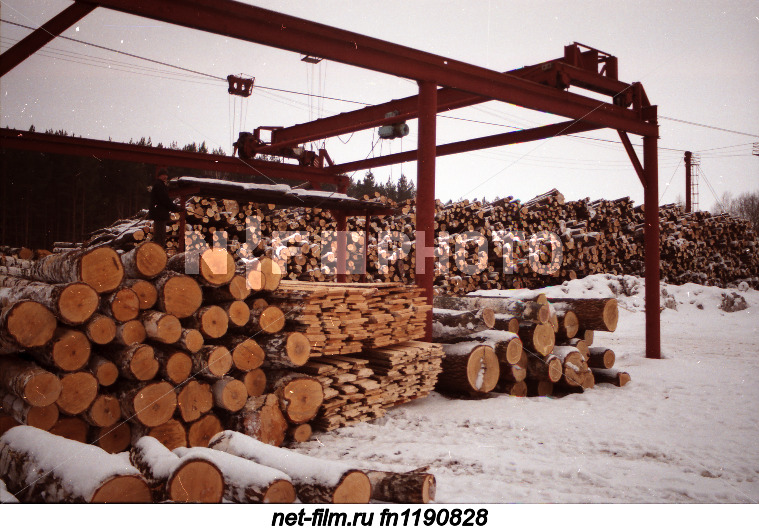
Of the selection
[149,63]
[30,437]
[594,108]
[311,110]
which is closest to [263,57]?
[149,63]

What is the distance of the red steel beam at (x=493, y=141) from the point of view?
8.91 metres

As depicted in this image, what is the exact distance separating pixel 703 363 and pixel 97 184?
87.3ft

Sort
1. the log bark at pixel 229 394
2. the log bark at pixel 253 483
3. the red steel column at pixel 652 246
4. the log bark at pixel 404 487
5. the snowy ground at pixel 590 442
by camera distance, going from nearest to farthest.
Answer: the log bark at pixel 253 483 → the log bark at pixel 404 487 → the snowy ground at pixel 590 442 → the log bark at pixel 229 394 → the red steel column at pixel 652 246

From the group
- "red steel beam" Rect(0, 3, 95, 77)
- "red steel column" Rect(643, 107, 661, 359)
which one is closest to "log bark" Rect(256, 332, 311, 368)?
"red steel beam" Rect(0, 3, 95, 77)

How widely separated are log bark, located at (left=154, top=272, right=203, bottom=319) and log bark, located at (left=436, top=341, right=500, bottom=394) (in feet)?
9.96

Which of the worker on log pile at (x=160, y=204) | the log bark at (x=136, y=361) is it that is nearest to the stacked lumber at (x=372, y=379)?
the log bark at (x=136, y=361)

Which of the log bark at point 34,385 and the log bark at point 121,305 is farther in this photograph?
the log bark at point 121,305

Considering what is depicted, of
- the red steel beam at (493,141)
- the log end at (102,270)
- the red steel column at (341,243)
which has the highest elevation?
the red steel beam at (493,141)

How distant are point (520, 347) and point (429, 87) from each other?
346cm

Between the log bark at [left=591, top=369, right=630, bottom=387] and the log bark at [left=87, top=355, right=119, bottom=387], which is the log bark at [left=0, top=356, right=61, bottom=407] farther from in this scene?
the log bark at [left=591, top=369, right=630, bottom=387]

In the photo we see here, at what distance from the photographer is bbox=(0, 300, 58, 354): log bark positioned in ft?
12.2

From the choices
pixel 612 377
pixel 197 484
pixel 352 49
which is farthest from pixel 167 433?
pixel 612 377

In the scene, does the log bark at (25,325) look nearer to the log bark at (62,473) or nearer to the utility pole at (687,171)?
the log bark at (62,473)

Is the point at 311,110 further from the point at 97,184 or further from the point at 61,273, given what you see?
the point at 97,184
